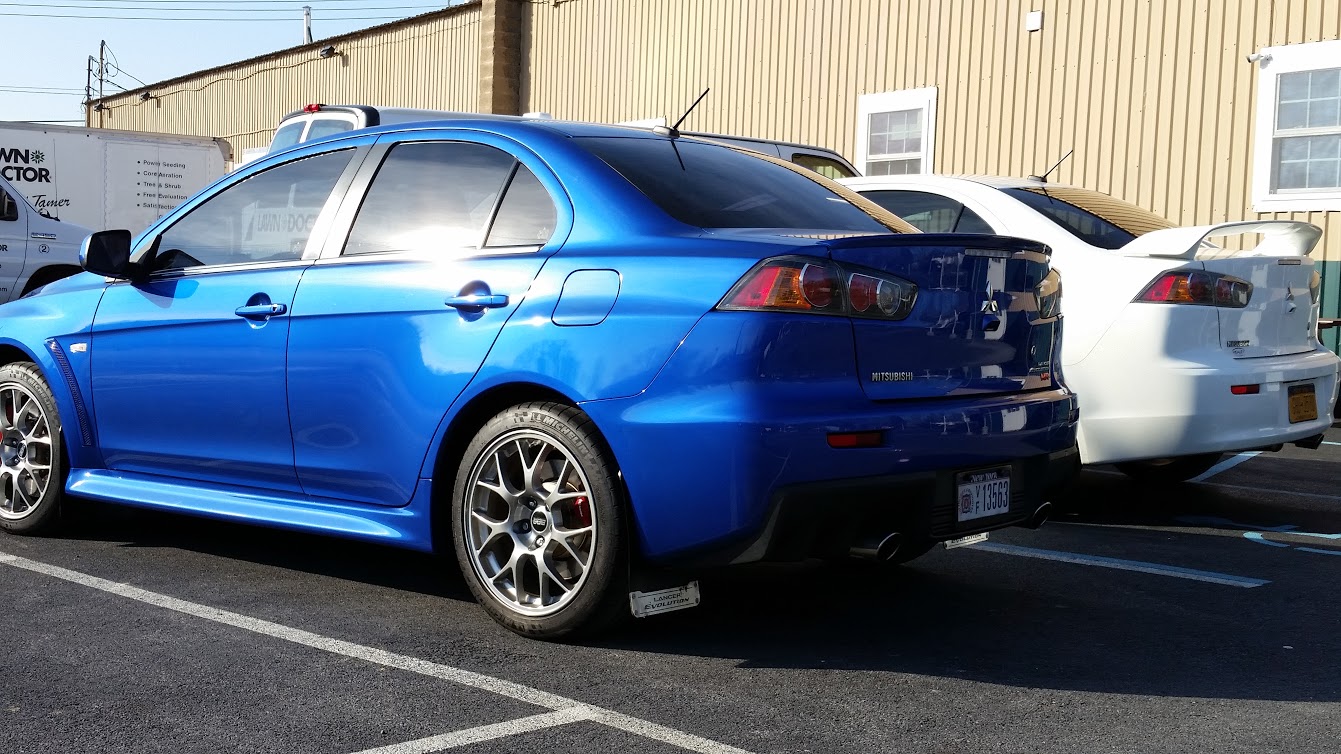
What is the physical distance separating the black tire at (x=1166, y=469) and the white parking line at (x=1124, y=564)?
188 centimetres

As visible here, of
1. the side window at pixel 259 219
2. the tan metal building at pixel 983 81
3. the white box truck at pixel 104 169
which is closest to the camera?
the side window at pixel 259 219

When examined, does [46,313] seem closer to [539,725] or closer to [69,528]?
[69,528]

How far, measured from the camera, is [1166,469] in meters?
7.73

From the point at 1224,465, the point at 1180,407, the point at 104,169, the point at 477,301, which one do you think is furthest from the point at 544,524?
the point at 104,169

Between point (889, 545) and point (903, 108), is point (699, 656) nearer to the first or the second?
point (889, 545)

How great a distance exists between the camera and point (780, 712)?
3623mm

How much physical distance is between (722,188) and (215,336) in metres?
1.86

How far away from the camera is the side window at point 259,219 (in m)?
5.09

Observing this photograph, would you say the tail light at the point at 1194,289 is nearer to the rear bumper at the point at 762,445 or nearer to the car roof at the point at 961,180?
the car roof at the point at 961,180

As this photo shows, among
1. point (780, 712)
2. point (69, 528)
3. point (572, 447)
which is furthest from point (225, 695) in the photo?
point (69, 528)

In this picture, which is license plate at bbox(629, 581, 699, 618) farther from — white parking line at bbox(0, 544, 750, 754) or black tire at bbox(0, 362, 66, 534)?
black tire at bbox(0, 362, 66, 534)

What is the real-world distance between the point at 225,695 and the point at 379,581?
4.74ft

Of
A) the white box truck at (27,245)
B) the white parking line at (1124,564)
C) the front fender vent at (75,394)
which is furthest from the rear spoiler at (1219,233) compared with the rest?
the white box truck at (27,245)

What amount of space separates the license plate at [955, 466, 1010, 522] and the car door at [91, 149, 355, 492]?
2203mm
